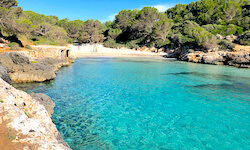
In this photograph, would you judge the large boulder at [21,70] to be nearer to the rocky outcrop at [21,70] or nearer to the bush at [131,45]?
the rocky outcrop at [21,70]

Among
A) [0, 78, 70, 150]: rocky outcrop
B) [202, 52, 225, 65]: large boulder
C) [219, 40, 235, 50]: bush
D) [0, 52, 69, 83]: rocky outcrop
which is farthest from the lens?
[219, 40, 235, 50]: bush

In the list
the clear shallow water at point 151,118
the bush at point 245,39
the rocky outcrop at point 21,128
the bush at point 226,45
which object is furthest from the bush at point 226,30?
the rocky outcrop at point 21,128

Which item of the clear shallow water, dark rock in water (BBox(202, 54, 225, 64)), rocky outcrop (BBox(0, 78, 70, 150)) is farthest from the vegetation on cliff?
rocky outcrop (BBox(0, 78, 70, 150))

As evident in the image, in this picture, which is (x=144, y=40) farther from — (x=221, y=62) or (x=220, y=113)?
(x=220, y=113)

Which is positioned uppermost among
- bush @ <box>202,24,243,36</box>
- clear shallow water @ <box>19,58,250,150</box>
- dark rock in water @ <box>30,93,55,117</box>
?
bush @ <box>202,24,243,36</box>

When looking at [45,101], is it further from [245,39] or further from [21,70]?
[245,39]

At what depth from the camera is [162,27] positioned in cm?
6153

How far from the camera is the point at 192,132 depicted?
6.75m

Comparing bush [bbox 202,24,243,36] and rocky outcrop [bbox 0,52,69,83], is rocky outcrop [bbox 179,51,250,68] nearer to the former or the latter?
bush [bbox 202,24,243,36]

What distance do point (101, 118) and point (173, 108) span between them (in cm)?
432

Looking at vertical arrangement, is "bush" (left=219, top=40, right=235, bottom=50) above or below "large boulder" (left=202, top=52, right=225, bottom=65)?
above

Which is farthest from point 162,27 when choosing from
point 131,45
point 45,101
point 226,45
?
point 45,101

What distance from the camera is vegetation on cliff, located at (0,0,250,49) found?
148 ft

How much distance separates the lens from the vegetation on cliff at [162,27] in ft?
148
